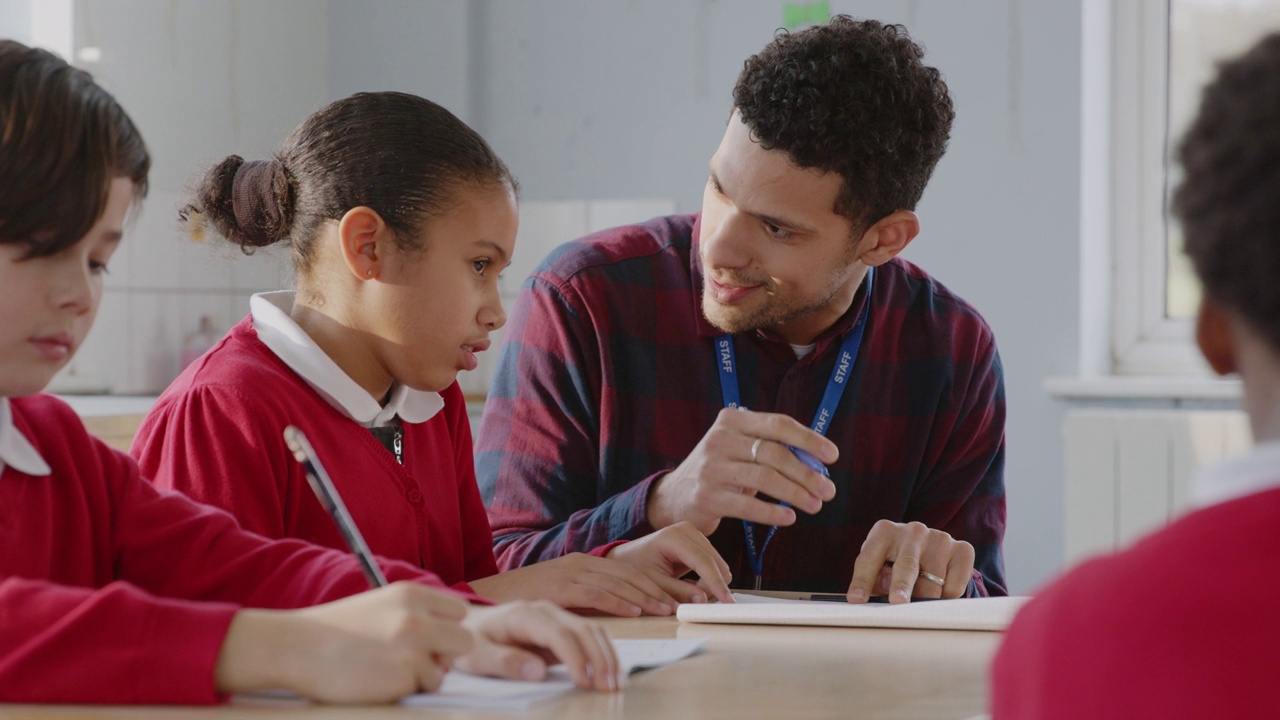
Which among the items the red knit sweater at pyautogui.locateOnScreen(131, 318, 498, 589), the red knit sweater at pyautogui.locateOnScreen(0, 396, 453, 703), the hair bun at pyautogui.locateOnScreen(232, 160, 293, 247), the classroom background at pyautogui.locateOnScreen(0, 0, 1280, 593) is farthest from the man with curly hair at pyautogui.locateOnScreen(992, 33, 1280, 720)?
the classroom background at pyautogui.locateOnScreen(0, 0, 1280, 593)

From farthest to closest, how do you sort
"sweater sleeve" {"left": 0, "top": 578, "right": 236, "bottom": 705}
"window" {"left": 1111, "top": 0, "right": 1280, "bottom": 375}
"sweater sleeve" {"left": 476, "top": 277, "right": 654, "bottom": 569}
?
"window" {"left": 1111, "top": 0, "right": 1280, "bottom": 375}
"sweater sleeve" {"left": 476, "top": 277, "right": 654, "bottom": 569}
"sweater sleeve" {"left": 0, "top": 578, "right": 236, "bottom": 705}

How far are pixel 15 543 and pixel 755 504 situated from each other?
0.74 metres

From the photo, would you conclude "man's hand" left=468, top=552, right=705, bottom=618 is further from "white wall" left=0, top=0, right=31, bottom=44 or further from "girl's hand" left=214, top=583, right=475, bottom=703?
"white wall" left=0, top=0, right=31, bottom=44

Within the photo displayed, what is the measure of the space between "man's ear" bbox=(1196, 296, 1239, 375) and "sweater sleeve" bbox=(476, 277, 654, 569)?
1118 mm

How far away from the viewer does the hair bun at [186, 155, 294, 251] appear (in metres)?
1.51

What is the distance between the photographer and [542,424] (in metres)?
1.79

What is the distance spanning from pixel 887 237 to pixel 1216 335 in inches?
53.3

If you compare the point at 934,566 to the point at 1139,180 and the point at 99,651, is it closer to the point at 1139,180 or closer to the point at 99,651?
the point at 99,651

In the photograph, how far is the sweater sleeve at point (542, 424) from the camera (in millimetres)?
1747

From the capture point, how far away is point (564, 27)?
3.87 meters

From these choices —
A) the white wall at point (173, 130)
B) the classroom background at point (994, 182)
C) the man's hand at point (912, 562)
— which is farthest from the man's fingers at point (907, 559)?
the white wall at point (173, 130)

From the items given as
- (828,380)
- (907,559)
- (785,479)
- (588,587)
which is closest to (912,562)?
(907,559)

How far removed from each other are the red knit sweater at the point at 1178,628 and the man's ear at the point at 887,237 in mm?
1393

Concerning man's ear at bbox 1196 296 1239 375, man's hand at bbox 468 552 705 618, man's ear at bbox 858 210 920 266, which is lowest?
man's hand at bbox 468 552 705 618
